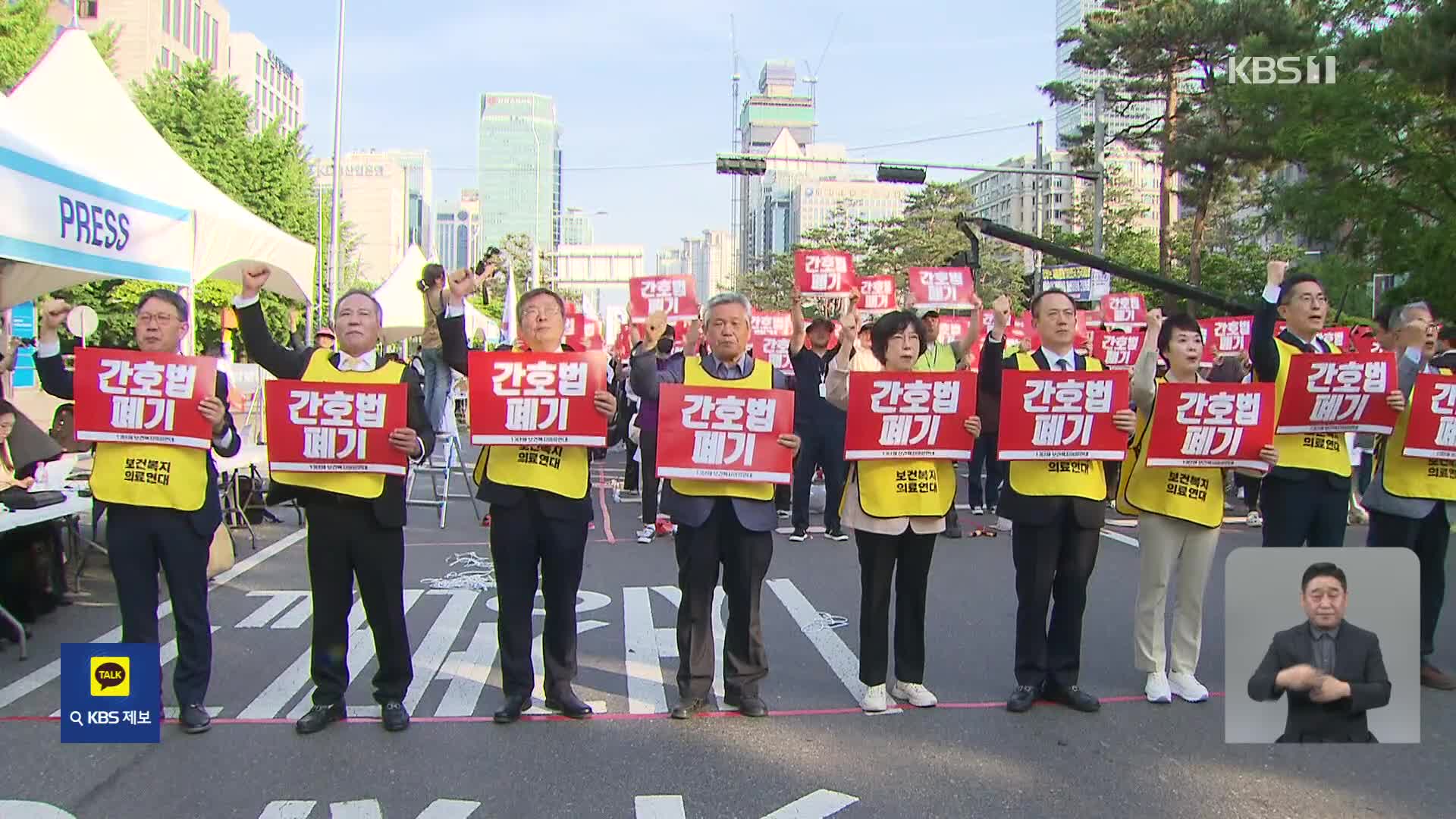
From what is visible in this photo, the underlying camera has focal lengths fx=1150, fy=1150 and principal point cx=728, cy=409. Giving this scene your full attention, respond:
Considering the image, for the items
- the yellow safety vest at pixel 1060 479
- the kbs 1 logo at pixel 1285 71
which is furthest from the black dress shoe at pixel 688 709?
the kbs 1 logo at pixel 1285 71

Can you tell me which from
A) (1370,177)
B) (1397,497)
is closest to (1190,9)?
(1370,177)

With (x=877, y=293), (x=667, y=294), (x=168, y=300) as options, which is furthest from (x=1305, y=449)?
(x=877, y=293)

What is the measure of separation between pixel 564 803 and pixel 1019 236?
6449 mm

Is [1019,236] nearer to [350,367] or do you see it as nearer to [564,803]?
[350,367]

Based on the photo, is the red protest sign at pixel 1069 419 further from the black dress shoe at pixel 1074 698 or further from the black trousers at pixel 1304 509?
the black dress shoe at pixel 1074 698

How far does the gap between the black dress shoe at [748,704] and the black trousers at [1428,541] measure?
343cm

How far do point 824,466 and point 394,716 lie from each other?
6684mm

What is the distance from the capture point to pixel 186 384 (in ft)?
17.1

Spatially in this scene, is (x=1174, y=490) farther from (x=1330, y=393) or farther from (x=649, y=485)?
(x=649, y=485)

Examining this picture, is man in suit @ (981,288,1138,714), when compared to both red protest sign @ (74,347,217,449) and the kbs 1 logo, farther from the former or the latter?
the kbs 1 logo

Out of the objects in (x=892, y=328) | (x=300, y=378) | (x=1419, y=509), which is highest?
(x=892, y=328)

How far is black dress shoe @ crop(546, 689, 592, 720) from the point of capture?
5.36m

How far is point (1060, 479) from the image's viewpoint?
5484 mm

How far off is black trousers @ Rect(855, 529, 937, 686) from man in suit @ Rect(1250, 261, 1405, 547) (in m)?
1.84
